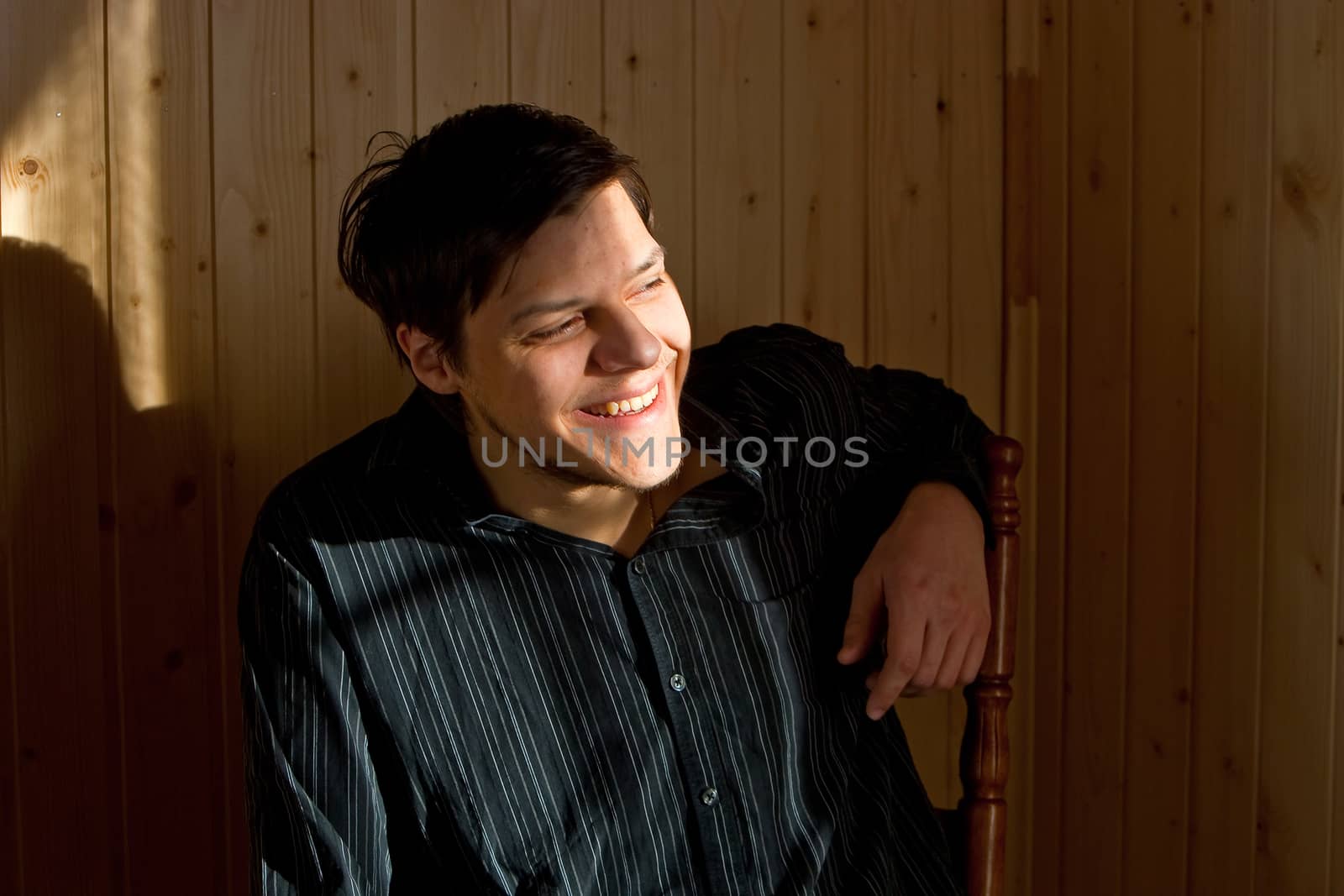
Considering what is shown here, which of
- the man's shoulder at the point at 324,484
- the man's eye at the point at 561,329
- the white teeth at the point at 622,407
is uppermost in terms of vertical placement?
the man's eye at the point at 561,329

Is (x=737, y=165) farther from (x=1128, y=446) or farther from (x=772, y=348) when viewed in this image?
(x=1128, y=446)

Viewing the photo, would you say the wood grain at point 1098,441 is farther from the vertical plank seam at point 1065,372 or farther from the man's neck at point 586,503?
the man's neck at point 586,503

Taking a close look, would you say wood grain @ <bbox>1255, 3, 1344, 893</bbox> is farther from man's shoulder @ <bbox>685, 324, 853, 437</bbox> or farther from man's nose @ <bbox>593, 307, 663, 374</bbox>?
man's nose @ <bbox>593, 307, 663, 374</bbox>

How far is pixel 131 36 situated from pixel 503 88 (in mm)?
423

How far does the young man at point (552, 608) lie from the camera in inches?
42.6

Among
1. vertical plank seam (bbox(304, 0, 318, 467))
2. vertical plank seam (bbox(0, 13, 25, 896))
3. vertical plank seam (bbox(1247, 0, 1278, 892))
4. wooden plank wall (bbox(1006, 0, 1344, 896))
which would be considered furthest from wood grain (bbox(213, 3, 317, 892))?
vertical plank seam (bbox(1247, 0, 1278, 892))

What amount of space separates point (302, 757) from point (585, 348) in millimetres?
442

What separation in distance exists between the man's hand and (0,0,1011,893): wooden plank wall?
38 centimetres

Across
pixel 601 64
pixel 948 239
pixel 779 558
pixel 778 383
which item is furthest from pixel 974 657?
pixel 601 64

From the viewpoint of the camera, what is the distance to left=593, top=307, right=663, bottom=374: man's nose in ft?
3.54

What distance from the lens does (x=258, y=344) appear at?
143cm

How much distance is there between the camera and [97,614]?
4.59ft

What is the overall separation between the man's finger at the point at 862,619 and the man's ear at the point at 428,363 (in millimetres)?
446

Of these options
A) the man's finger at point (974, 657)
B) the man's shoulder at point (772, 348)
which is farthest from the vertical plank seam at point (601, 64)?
the man's finger at point (974, 657)
